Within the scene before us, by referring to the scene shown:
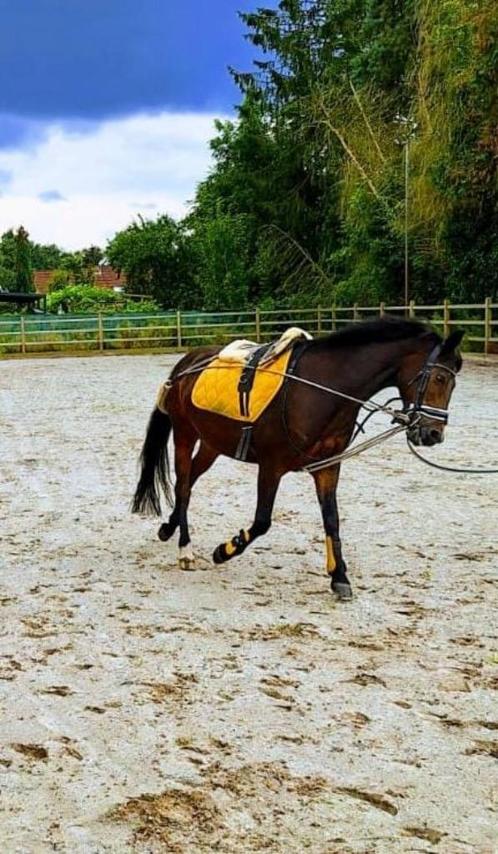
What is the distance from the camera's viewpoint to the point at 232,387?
4.54 meters

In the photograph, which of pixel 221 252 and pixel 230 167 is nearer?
pixel 221 252

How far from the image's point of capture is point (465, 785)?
2.48 meters

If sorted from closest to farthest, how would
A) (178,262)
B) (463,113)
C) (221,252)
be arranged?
(463,113), (221,252), (178,262)

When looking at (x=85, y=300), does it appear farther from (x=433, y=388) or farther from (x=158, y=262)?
(x=433, y=388)

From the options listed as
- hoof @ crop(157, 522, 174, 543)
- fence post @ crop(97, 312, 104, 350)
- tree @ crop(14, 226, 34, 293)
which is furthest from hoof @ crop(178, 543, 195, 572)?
tree @ crop(14, 226, 34, 293)

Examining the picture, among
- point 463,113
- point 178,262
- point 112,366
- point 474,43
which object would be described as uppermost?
point 474,43

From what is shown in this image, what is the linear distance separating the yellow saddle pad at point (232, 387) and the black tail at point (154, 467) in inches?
21.3

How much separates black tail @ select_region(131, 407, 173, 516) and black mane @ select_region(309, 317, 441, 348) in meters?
1.37

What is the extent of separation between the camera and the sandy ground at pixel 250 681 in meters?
2.31

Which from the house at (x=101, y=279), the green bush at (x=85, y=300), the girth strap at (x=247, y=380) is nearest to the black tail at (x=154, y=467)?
the girth strap at (x=247, y=380)

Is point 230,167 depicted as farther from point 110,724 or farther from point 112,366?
point 110,724

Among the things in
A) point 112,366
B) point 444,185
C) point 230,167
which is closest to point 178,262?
point 230,167

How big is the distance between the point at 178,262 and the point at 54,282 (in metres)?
17.2

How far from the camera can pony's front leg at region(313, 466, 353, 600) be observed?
421 centimetres
